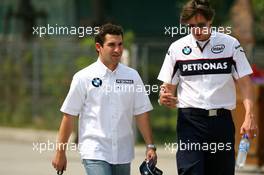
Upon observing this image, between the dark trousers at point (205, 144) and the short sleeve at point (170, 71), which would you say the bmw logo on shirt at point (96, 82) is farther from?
the dark trousers at point (205, 144)

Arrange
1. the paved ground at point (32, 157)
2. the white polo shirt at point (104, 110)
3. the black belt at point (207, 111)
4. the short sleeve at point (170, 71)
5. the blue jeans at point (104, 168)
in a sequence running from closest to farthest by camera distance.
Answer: the blue jeans at point (104, 168), the white polo shirt at point (104, 110), the black belt at point (207, 111), the short sleeve at point (170, 71), the paved ground at point (32, 157)

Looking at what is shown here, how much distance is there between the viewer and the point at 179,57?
7.45 m

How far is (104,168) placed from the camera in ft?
23.3

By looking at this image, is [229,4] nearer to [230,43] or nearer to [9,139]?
[9,139]

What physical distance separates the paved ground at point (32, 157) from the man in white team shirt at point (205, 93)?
577cm

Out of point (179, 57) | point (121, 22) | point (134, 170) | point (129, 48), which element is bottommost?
point (134, 170)

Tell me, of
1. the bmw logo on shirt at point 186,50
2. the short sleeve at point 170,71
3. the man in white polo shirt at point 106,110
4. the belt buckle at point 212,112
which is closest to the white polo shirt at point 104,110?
the man in white polo shirt at point 106,110

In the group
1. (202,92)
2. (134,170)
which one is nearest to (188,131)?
(202,92)

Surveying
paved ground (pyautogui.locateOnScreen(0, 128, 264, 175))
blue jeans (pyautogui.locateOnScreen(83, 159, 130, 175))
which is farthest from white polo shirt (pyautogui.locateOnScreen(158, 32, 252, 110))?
paved ground (pyautogui.locateOnScreen(0, 128, 264, 175))

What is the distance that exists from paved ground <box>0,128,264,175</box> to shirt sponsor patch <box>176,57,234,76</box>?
19.2ft

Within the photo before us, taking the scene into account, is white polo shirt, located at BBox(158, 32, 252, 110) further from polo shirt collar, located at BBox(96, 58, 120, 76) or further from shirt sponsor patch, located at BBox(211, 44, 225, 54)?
polo shirt collar, located at BBox(96, 58, 120, 76)

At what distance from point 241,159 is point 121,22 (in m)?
22.6

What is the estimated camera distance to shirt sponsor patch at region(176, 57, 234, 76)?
7336 millimetres

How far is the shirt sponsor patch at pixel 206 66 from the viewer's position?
7.34m
